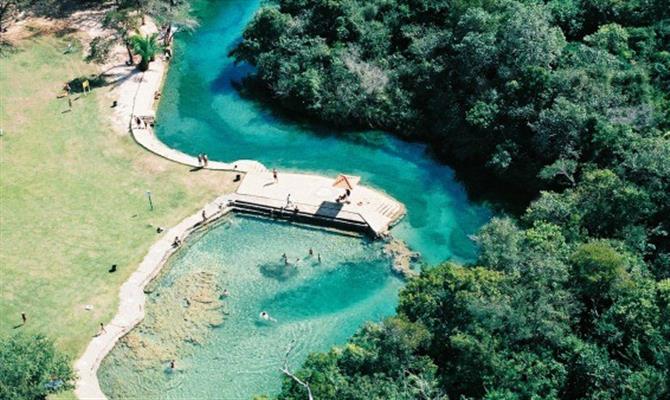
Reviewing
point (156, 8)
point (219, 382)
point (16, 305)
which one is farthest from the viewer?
point (156, 8)

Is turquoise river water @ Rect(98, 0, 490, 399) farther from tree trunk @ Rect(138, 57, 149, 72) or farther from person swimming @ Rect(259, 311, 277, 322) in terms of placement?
tree trunk @ Rect(138, 57, 149, 72)

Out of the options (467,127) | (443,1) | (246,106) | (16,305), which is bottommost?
(16,305)

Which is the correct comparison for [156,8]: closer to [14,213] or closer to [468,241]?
[14,213]

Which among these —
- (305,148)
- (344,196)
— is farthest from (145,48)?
(344,196)

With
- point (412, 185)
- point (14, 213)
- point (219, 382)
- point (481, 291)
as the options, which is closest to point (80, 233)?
point (14, 213)

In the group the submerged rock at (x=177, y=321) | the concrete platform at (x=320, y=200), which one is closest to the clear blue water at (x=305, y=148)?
the concrete platform at (x=320, y=200)

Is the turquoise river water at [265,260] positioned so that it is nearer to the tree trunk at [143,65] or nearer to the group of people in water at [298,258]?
the group of people in water at [298,258]
